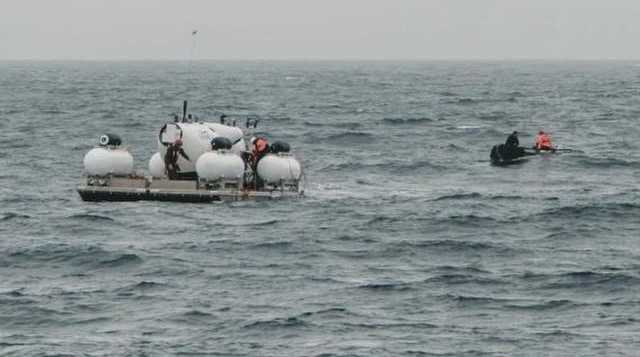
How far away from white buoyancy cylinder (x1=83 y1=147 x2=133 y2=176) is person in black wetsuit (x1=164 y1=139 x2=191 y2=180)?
4.54ft

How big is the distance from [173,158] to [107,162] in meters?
2.48

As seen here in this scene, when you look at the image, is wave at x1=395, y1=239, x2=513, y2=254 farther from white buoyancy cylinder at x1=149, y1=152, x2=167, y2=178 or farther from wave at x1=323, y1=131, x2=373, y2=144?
wave at x1=323, y1=131, x2=373, y2=144

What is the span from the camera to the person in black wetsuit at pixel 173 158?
5209 cm

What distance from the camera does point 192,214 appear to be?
160 feet

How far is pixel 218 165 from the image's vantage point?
50188mm

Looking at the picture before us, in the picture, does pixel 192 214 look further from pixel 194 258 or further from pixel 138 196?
pixel 194 258

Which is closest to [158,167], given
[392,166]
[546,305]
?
[392,166]

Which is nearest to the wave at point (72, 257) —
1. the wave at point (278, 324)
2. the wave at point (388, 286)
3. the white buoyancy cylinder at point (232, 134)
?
the wave at point (388, 286)

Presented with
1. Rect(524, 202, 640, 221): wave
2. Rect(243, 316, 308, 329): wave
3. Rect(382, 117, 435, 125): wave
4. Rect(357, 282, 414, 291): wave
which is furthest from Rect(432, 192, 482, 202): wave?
Rect(382, 117, 435, 125): wave

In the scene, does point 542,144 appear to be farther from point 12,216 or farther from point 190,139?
point 12,216

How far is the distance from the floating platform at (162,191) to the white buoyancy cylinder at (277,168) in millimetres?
440

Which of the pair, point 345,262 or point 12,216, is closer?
point 345,262

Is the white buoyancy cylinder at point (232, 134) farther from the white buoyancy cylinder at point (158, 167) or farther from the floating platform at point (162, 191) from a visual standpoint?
the floating platform at point (162, 191)

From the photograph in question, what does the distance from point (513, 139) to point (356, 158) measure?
8805mm
